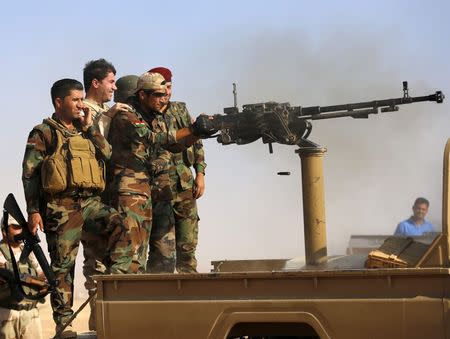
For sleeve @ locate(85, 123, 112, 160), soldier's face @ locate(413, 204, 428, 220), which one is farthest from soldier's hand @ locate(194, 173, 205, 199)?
soldier's face @ locate(413, 204, 428, 220)

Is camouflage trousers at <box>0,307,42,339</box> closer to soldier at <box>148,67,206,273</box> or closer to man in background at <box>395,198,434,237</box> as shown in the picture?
soldier at <box>148,67,206,273</box>

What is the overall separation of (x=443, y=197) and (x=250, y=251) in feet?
58.2

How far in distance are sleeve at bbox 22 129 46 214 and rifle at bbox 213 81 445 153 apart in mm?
1541

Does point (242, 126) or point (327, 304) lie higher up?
point (242, 126)

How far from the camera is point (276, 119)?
25.1 feet

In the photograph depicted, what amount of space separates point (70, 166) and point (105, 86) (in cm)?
126

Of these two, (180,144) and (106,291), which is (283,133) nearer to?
(180,144)

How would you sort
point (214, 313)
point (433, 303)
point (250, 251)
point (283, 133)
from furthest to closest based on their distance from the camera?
point (250, 251), point (283, 133), point (214, 313), point (433, 303)

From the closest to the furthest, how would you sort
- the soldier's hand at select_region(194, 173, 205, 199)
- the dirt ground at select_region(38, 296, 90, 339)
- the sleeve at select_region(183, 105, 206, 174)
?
1. the soldier's hand at select_region(194, 173, 205, 199)
2. the sleeve at select_region(183, 105, 206, 174)
3. the dirt ground at select_region(38, 296, 90, 339)

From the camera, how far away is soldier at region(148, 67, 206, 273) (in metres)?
7.32

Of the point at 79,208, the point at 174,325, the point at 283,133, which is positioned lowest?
the point at 174,325

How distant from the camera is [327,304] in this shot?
4867 millimetres

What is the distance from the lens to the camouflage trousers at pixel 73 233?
646 centimetres

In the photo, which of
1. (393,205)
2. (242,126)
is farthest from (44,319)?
(242,126)
